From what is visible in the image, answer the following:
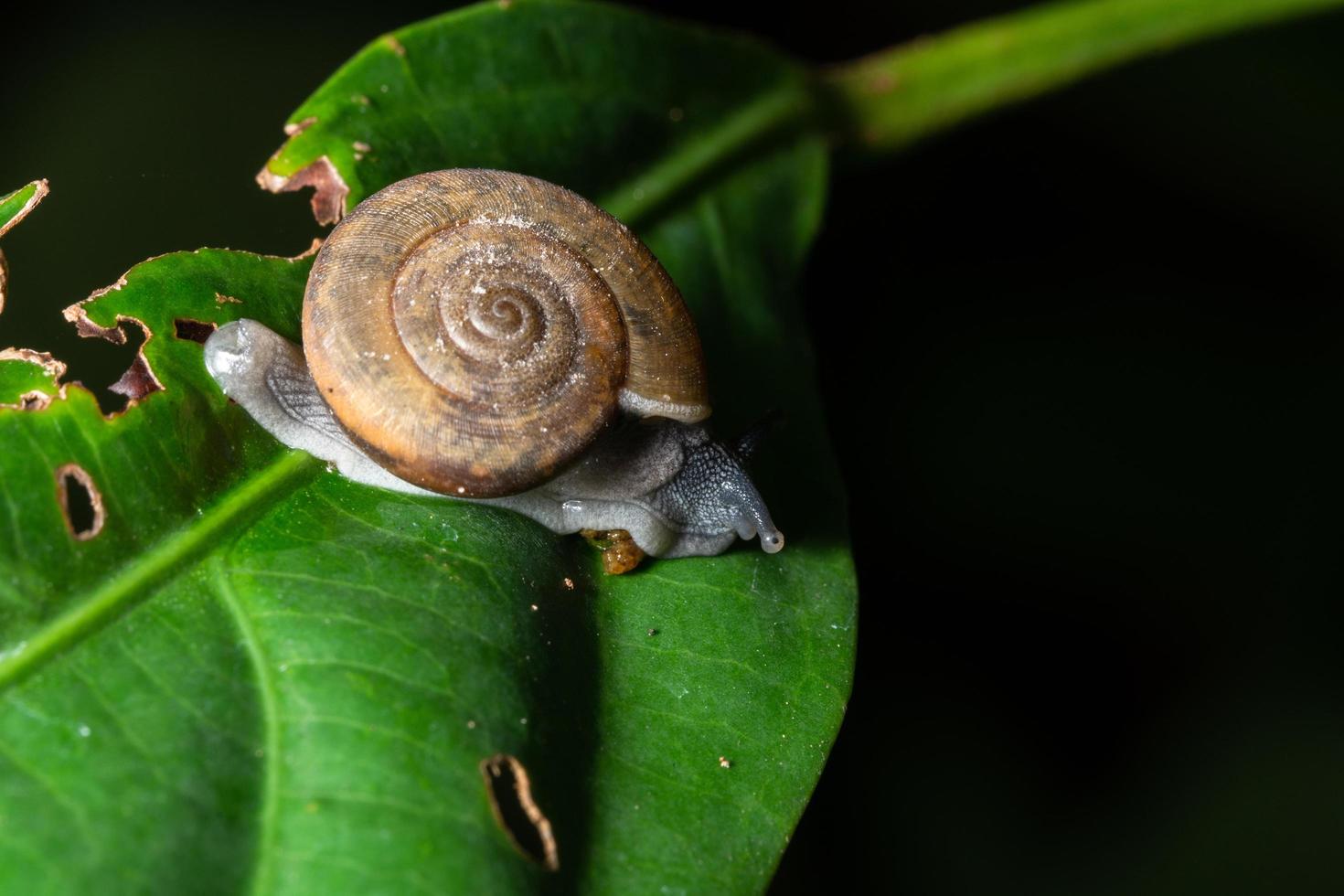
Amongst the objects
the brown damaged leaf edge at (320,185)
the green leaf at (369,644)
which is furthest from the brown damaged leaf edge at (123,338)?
the brown damaged leaf edge at (320,185)

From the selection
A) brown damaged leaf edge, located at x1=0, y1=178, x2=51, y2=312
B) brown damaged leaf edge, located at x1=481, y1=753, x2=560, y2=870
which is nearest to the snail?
brown damaged leaf edge, located at x1=0, y1=178, x2=51, y2=312

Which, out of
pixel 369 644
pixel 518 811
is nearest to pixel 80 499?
pixel 369 644

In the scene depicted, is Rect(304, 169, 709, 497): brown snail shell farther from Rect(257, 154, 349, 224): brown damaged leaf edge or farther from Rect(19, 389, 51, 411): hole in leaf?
Rect(19, 389, 51, 411): hole in leaf

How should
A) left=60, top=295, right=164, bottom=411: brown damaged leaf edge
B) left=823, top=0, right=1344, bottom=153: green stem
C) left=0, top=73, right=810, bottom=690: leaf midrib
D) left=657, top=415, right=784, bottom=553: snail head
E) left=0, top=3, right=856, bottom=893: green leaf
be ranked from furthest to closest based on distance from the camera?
left=823, top=0, right=1344, bottom=153: green stem → left=657, top=415, right=784, bottom=553: snail head → left=60, top=295, right=164, bottom=411: brown damaged leaf edge → left=0, top=73, right=810, bottom=690: leaf midrib → left=0, top=3, right=856, bottom=893: green leaf

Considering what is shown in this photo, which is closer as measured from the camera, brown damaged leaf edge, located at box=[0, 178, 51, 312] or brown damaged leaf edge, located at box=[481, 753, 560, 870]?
brown damaged leaf edge, located at box=[481, 753, 560, 870]

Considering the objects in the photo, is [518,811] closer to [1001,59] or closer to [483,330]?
[483,330]

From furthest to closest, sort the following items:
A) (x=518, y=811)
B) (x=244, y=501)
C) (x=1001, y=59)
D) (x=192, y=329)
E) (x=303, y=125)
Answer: (x=1001, y=59) < (x=303, y=125) < (x=192, y=329) < (x=244, y=501) < (x=518, y=811)
